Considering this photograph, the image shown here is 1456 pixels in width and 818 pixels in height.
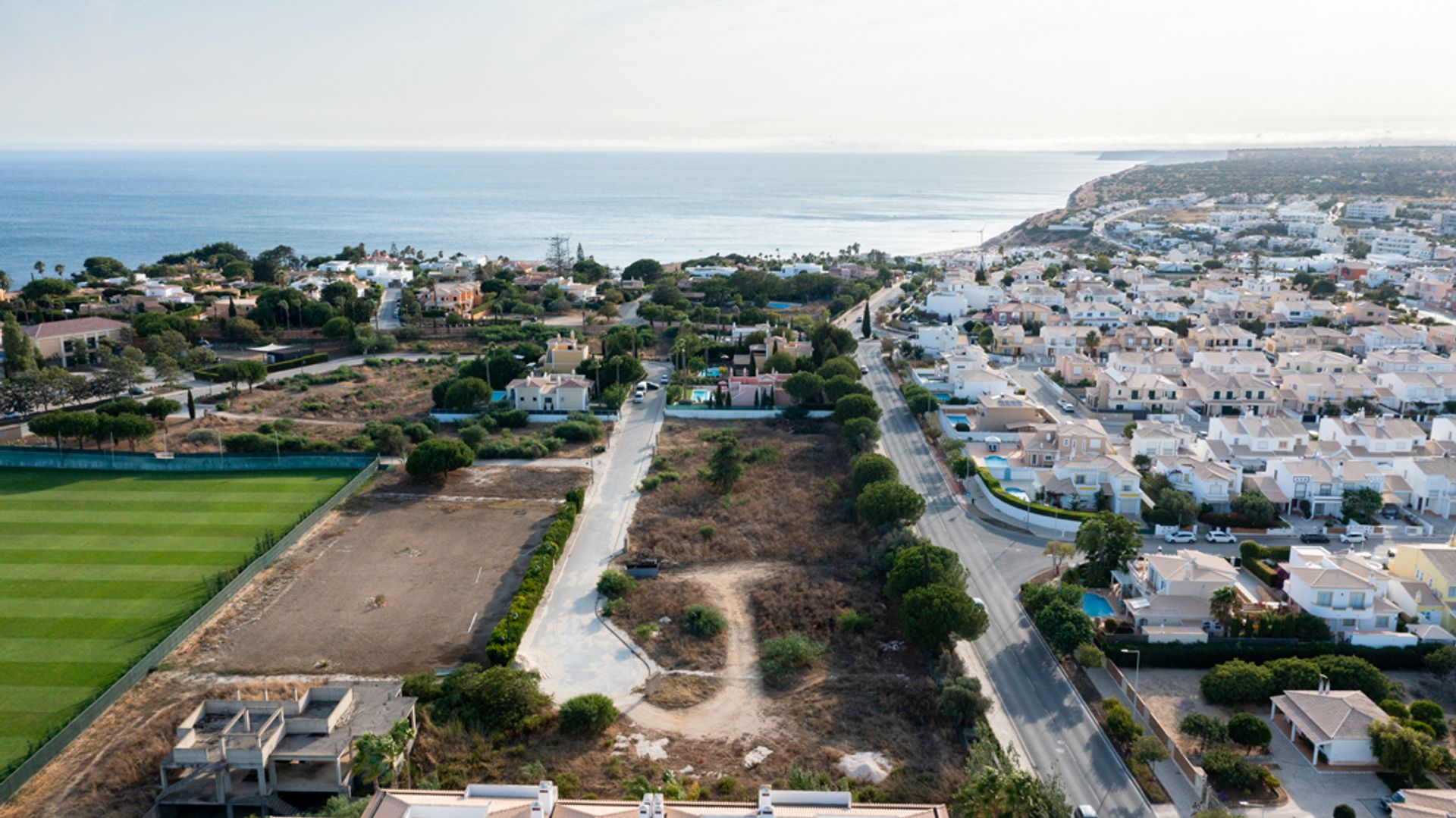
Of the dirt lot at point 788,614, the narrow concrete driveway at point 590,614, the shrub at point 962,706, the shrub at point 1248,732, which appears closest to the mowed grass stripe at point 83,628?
the narrow concrete driveway at point 590,614

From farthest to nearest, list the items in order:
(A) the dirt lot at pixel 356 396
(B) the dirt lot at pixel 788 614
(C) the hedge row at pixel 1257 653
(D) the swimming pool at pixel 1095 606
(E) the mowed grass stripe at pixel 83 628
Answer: (A) the dirt lot at pixel 356 396, (D) the swimming pool at pixel 1095 606, (E) the mowed grass stripe at pixel 83 628, (C) the hedge row at pixel 1257 653, (B) the dirt lot at pixel 788 614

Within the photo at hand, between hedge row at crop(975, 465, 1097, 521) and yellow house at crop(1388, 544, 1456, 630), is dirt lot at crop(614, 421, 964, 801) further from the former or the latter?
yellow house at crop(1388, 544, 1456, 630)

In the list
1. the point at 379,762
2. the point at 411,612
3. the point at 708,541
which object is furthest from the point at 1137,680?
the point at 411,612

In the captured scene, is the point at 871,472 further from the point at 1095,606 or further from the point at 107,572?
the point at 107,572

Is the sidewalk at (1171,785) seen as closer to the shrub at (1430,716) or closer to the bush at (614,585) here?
the shrub at (1430,716)

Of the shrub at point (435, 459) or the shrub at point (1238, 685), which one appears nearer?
the shrub at point (1238, 685)

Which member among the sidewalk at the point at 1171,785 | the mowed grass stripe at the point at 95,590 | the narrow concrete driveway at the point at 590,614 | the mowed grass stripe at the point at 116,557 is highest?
the mowed grass stripe at the point at 116,557

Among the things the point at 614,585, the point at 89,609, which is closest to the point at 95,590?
the point at 89,609
